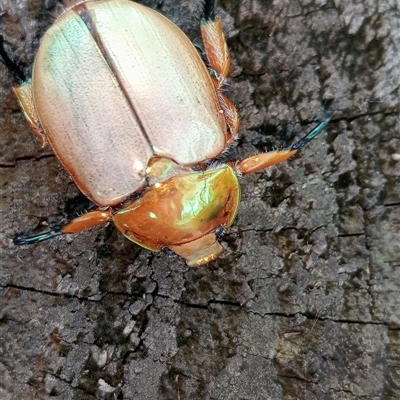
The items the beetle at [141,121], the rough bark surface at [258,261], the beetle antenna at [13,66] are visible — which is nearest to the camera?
the rough bark surface at [258,261]

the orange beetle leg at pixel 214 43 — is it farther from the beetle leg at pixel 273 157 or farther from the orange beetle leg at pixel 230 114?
the beetle leg at pixel 273 157

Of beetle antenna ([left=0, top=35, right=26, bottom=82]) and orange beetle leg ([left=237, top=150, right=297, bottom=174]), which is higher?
beetle antenna ([left=0, top=35, right=26, bottom=82])

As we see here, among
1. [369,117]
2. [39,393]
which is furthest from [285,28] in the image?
[39,393]

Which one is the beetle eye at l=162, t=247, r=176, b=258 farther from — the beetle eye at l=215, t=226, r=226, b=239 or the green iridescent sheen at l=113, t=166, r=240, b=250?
the beetle eye at l=215, t=226, r=226, b=239

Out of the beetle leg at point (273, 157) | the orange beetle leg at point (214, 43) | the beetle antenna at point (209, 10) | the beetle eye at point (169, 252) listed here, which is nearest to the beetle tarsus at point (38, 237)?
the beetle eye at point (169, 252)

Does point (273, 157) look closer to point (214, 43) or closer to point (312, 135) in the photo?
point (312, 135)

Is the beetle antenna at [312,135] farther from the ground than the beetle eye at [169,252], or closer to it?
farther from the ground

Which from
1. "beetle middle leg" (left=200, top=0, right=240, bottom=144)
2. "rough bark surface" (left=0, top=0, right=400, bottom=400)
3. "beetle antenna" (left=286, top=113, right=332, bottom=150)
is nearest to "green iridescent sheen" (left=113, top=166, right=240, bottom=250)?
"rough bark surface" (left=0, top=0, right=400, bottom=400)
